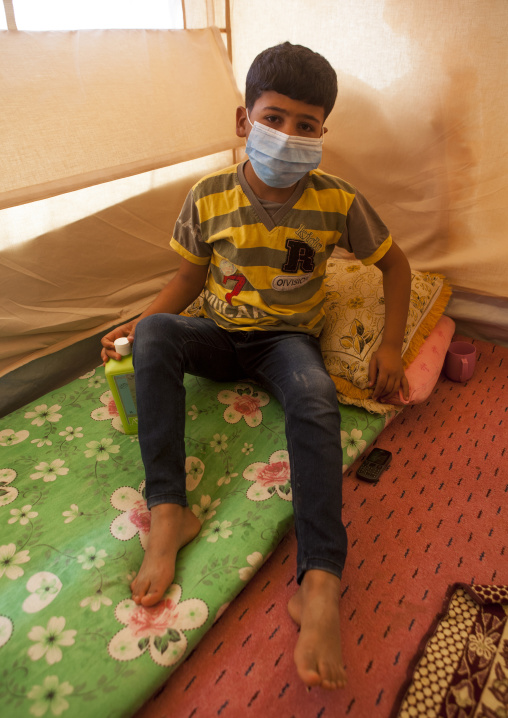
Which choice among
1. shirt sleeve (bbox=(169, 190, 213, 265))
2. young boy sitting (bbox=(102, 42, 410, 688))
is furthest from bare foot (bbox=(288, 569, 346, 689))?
shirt sleeve (bbox=(169, 190, 213, 265))

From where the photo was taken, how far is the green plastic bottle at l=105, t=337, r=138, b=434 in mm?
1044

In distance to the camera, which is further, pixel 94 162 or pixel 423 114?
pixel 423 114

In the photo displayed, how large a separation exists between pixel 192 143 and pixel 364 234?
631 mm

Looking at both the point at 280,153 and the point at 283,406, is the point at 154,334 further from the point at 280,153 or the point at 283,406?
the point at 280,153

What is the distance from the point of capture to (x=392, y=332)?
112 centimetres

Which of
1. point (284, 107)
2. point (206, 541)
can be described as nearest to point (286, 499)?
point (206, 541)

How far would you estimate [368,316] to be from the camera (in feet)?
3.94

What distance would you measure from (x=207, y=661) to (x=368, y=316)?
2.59 feet

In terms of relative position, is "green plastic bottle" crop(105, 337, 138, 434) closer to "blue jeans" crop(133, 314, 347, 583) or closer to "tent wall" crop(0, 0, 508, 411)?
"blue jeans" crop(133, 314, 347, 583)

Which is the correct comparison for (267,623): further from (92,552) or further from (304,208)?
(304,208)

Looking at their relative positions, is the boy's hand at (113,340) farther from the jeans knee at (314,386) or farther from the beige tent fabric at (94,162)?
the jeans knee at (314,386)

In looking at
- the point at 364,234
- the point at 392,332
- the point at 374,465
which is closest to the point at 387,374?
the point at 392,332

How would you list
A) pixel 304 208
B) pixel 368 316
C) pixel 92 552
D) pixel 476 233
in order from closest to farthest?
pixel 92 552, pixel 304 208, pixel 368 316, pixel 476 233

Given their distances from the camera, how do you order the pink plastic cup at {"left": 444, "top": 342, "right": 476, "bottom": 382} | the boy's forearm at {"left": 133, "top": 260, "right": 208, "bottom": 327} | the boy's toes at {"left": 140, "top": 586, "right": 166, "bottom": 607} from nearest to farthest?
the boy's toes at {"left": 140, "top": 586, "right": 166, "bottom": 607}
the boy's forearm at {"left": 133, "top": 260, "right": 208, "bottom": 327}
the pink plastic cup at {"left": 444, "top": 342, "right": 476, "bottom": 382}
